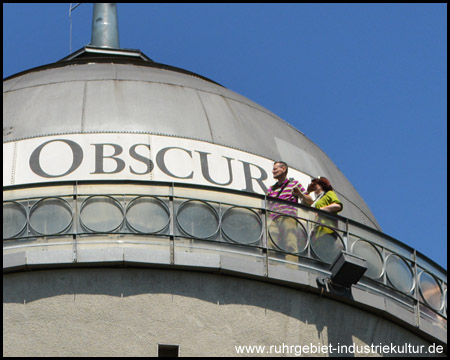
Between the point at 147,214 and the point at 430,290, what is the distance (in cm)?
414

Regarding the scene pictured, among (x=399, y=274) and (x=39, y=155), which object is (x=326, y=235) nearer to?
(x=399, y=274)

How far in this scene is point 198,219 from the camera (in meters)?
22.3

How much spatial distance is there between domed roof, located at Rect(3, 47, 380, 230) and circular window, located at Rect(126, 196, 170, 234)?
2.88 m

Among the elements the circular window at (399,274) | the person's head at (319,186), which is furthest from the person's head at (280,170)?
the circular window at (399,274)

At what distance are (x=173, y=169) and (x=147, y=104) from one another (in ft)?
6.63

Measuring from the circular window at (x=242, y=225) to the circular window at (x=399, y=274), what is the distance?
6.31ft

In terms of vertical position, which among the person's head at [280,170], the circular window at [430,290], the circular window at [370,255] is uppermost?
the person's head at [280,170]

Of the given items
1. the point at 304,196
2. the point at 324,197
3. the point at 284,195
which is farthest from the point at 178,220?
the point at 324,197

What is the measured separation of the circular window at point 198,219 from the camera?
875 inches

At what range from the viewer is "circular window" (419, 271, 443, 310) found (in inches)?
902

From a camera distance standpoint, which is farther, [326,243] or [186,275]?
[326,243]

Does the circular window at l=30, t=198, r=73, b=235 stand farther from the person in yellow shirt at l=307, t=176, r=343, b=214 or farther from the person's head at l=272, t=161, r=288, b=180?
the person in yellow shirt at l=307, t=176, r=343, b=214

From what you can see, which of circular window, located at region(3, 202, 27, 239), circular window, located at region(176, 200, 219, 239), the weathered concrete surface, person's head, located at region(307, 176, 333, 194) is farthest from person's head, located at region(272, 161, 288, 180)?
circular window, located at region(3, 202, 27, 239)

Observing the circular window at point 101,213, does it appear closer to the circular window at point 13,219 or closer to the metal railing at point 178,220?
the metal railing at point 178,220
